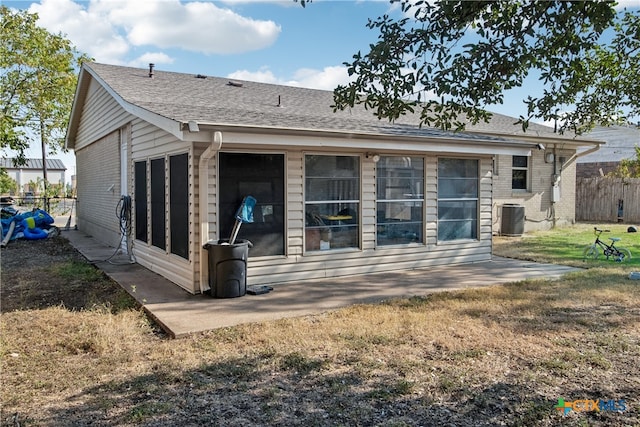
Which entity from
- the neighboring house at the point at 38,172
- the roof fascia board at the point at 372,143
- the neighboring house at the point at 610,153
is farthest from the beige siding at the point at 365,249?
the neighboring house at the point at 38,172

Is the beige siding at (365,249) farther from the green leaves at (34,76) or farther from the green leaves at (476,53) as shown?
the green leaves at (34,76)

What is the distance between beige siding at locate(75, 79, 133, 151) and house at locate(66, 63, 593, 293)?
0.12 meters

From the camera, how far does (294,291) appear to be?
704cm

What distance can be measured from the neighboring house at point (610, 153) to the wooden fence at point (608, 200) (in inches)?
271

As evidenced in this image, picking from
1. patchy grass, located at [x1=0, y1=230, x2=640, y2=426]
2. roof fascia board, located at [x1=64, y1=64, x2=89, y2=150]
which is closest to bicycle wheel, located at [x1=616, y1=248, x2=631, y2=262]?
patchy grass, located at [x1=0, y1=230, x2=640, y2=426]

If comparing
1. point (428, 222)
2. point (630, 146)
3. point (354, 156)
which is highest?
point (630, 146)

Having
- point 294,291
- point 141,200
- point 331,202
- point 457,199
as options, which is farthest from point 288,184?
point 457,199

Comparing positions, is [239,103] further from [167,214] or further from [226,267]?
[226,267]

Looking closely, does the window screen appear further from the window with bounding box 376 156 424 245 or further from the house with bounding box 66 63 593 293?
the window with bounding box 376 156 424 245

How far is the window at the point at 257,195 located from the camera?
6.95 meters

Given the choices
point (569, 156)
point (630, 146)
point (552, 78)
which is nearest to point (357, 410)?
point (552, 78)

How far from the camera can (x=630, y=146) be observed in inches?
1053

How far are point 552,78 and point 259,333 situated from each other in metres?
3.61

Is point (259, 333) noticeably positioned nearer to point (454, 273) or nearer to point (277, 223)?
point (277, 223)
